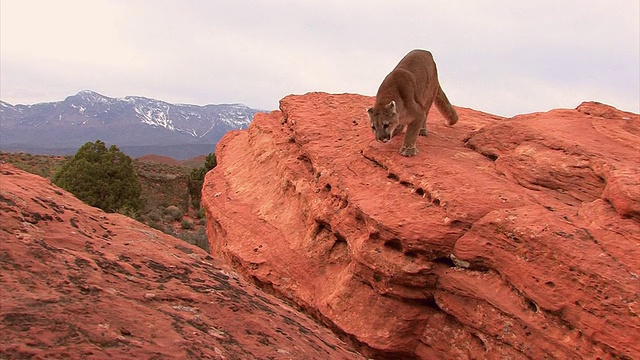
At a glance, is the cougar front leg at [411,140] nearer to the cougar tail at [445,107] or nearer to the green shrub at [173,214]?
the cougar tail at [445,107]

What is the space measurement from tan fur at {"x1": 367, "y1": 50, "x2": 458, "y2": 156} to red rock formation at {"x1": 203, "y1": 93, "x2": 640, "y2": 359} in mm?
350

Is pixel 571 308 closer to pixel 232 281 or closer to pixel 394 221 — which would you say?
pixel 394 221

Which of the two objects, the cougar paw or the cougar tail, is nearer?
the cougar paw

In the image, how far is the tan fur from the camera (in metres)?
8.24

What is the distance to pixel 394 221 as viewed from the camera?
659cm

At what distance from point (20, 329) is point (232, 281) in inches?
83.2

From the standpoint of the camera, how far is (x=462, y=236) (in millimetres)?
6195

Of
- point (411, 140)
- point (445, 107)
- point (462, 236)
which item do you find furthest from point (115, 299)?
point (445, 107)

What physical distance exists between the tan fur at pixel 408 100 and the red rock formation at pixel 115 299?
4.26 m

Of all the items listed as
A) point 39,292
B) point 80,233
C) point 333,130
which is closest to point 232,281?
point 80,233

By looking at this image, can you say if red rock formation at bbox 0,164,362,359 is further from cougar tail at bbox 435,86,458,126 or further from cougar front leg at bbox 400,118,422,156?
cougar tail at bbox 435,86,458,126

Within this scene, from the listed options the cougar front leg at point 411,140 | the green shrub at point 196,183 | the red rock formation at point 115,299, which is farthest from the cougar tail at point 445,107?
the green shrub at point 196,183

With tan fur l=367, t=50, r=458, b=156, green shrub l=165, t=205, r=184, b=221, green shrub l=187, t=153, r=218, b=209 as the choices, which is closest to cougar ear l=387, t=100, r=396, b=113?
tan fur l=367, t=50, r=458, b=156

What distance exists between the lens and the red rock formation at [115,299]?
2756 millimetres
